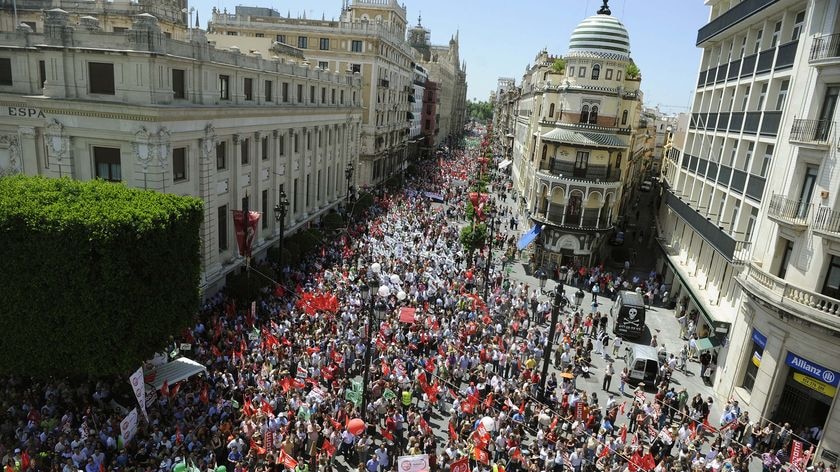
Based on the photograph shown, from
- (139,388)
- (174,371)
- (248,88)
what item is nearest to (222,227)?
(248,88)

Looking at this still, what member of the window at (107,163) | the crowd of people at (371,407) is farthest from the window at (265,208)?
the window at (107,163)

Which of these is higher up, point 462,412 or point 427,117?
point 427,117

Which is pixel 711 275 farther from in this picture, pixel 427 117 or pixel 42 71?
pixel 427 117

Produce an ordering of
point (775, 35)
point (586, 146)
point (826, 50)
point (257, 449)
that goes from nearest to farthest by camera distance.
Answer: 1. point (257, 449)
2. point (826, 50)
3. point (775, 35)
4. point (586, 146)

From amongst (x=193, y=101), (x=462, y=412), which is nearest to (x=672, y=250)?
(x=462, y=412)

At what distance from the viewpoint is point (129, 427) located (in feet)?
54.6

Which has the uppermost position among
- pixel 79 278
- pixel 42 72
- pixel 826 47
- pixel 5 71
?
pixel 826 47

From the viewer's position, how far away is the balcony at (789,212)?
69.1ft

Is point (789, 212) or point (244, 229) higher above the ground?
point (789, 212)

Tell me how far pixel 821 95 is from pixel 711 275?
12.9m

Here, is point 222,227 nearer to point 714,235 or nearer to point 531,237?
point 531,237

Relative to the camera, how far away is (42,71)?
25375mm

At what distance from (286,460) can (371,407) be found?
13.7 ft

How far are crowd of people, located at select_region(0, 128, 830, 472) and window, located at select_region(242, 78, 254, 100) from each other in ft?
40.1
